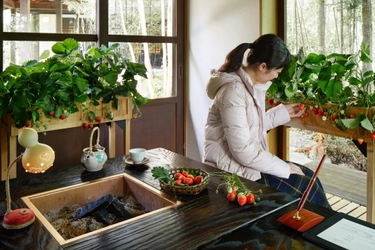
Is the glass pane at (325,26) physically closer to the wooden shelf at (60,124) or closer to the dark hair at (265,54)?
the dark hair at (265,54)

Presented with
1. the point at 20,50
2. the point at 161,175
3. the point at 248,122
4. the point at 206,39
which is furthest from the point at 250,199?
the point at 206,39

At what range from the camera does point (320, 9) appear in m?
2.56

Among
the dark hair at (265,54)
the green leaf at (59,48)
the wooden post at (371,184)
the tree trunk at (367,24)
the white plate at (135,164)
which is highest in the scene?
the tree trunk at (367,24)

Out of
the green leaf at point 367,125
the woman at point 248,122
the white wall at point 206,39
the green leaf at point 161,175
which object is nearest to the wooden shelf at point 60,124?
the woman at point 248,122

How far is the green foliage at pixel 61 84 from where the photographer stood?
7.03ft

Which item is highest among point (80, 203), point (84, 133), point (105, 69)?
point (105, 69)

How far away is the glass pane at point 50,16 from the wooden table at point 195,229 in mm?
1584

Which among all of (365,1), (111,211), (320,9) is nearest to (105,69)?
(111,211)

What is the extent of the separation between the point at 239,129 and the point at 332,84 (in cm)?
66

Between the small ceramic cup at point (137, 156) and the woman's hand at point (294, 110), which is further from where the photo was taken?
the woman's hand at point (294, 110)

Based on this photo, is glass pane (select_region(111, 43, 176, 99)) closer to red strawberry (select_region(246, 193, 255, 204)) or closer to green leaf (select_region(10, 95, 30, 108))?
green leaf (select_region(10, 95, 30, 108))

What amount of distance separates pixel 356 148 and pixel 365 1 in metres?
0.92

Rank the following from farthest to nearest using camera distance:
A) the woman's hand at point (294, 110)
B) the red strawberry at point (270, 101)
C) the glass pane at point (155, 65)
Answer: the glass pane at point (155, 65) → the red strawberry at point (270, 101) → the woman's hand at point (294, 110)

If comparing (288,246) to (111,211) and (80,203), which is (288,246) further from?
(80,203)
